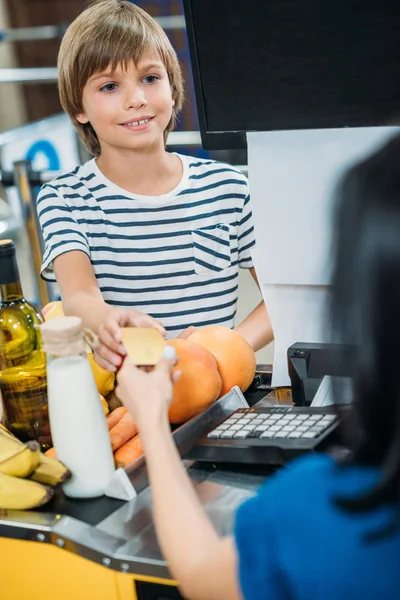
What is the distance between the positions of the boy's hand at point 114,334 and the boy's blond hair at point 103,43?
2.07 feet

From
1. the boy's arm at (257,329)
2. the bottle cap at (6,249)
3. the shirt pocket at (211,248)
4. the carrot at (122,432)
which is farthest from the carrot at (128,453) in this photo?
the shirt pocket at (211,248)

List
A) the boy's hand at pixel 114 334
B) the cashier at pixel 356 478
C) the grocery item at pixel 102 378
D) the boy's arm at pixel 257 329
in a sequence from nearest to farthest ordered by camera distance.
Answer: the cashier at pixel 356 478
the boy's hand at pixel 114 334
the grocery item at pixel 102 378
the boy's arm at pixel 257 329

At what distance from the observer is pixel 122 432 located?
130cm

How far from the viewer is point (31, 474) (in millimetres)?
1195

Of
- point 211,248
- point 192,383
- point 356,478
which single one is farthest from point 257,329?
point 356,478

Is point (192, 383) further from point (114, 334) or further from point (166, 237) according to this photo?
point (166, 237)

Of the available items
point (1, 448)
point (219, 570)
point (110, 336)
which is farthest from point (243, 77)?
point (219, 570)

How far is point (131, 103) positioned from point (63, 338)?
0.72 meters

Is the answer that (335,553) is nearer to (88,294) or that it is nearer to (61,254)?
(88,294)

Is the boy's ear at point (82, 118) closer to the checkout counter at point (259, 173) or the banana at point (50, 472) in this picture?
the checkout counter at point (259, 173)

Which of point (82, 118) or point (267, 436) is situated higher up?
point (82, 118)

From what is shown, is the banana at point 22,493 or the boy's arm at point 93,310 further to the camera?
the boy's arm at point 93,310

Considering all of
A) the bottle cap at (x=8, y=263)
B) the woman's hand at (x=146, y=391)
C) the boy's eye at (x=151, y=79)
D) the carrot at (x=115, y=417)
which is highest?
the boy's eye at (x=151, y=79)

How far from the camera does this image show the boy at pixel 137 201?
5.58 feet
